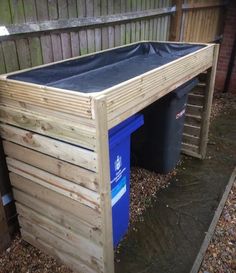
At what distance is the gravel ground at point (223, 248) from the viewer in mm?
2268

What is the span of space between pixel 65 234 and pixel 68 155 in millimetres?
708

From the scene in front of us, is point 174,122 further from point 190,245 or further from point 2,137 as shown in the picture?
point 2,137

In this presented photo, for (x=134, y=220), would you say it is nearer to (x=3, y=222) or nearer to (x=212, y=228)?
(x=212, y=228)

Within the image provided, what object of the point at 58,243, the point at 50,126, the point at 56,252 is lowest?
the point at 56,252

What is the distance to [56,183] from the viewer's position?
6.14 ft

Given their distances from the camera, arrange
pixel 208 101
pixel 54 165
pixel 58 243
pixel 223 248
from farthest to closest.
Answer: pixel 208 101, pixel 223 248, pixel 58 243, pixel 54 165

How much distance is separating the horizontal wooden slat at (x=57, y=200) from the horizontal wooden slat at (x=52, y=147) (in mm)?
310

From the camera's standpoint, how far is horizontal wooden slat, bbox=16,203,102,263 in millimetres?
1933

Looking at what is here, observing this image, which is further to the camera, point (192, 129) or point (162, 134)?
point (192, 129)

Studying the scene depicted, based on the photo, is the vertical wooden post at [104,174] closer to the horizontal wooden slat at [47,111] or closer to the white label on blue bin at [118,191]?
the horizontal wooden slat at [47,111]

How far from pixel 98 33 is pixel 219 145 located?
245 cm

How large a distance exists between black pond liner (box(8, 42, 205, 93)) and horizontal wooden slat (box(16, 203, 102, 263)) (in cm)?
100

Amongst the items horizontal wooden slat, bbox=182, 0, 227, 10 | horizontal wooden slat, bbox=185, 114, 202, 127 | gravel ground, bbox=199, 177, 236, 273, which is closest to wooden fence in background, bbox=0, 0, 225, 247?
horizontal wooden slat, bbox=182, 0, 227, 10

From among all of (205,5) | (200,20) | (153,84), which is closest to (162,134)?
(153,84)
